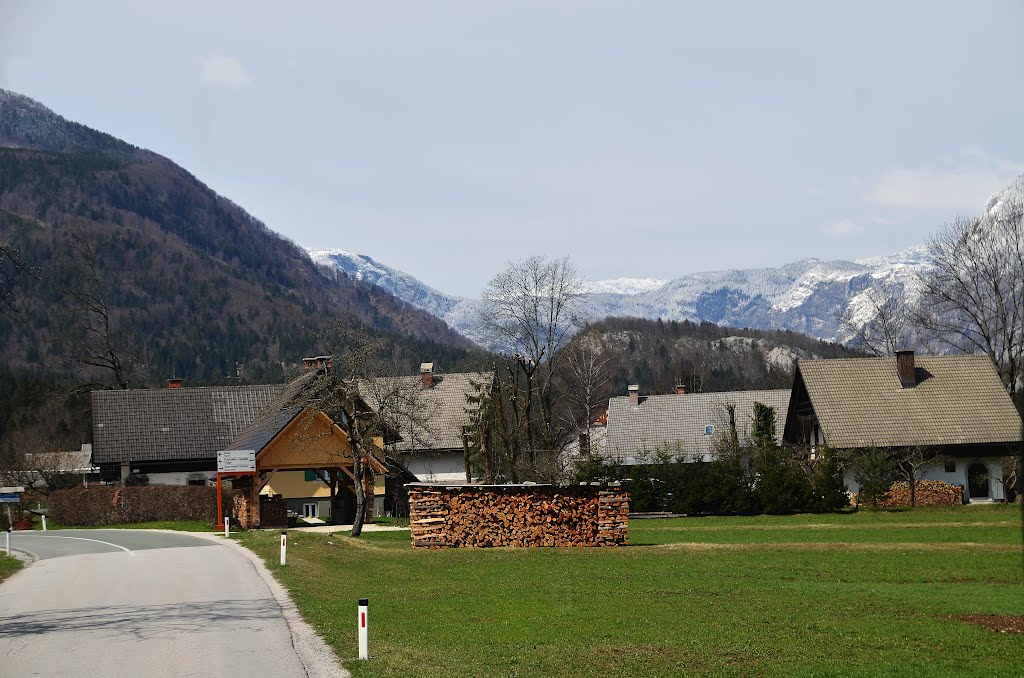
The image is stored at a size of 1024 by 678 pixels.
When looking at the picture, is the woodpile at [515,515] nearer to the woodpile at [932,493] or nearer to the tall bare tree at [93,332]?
the woodpile at [932,493]

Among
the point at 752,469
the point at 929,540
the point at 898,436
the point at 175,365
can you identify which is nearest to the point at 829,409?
the point at 898,436

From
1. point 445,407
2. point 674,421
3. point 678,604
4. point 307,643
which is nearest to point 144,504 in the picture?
point 445,407

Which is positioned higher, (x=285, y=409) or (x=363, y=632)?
(x=285, y=409)

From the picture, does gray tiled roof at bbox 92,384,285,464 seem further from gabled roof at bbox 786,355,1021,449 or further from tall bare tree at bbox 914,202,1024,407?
tall bare tree at bbox 914,202,1024,407

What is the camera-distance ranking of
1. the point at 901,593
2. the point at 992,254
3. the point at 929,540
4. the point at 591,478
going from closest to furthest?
the point at 901,593 → the point at 929,540 → the point at 591,478 → the point at 992,254

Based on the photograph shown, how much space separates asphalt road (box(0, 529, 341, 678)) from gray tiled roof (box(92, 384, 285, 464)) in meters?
27.4

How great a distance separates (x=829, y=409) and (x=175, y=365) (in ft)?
438

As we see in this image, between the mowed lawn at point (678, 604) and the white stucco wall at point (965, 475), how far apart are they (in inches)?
798

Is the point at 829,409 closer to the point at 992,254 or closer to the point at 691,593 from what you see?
the point at 992,254

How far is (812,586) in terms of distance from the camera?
67.7ft

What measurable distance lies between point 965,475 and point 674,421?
19639 mm

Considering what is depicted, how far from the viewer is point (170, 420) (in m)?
58.7

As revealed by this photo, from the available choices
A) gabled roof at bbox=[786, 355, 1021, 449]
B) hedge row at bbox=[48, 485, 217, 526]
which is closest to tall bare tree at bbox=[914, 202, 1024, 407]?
gabled roof at bbox=[786, 355, 1021, 449]

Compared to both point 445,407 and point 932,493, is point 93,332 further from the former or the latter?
point 932,493
